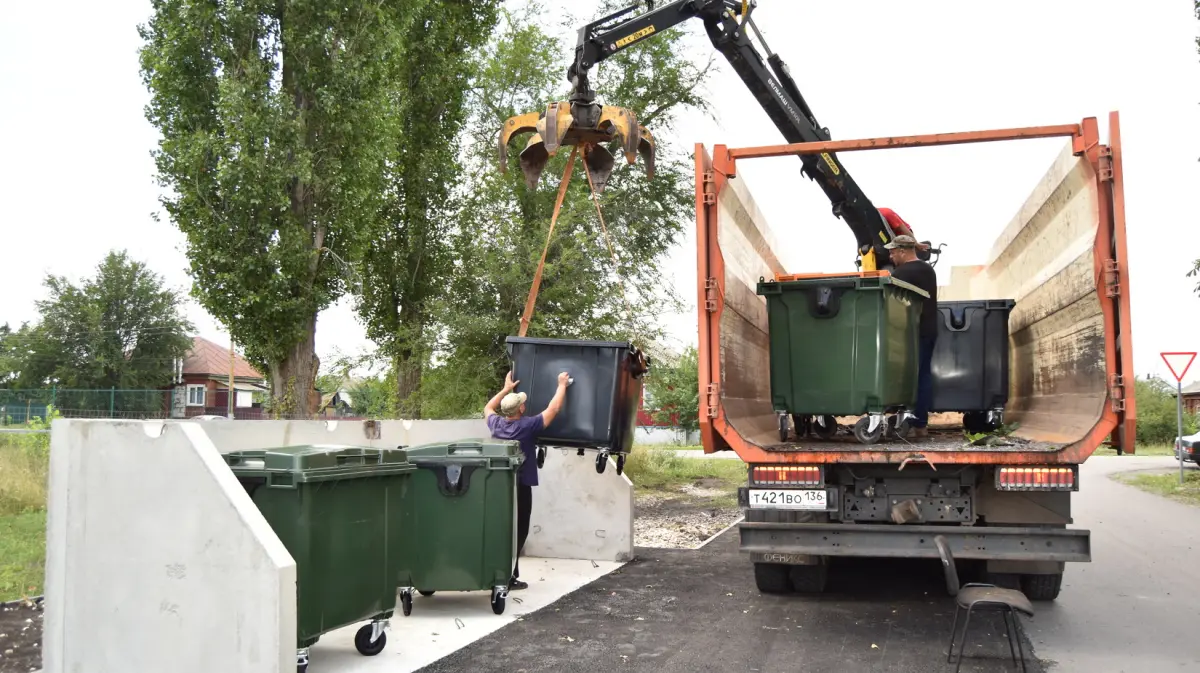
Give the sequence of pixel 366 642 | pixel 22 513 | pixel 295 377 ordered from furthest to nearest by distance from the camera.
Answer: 1. pixel 295 377
2. pixel 22 513
3. pixel 366 642

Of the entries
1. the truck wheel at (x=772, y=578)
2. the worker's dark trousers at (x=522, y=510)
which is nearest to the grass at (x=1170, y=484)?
the truck wheel at (x=772, y=578)

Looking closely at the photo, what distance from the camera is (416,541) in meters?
6.41

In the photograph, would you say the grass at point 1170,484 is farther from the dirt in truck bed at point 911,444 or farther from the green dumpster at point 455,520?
the green dumpster at point 455,520

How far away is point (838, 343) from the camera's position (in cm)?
636

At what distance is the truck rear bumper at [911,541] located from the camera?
18.1ft

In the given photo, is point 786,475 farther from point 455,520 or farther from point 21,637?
point 21,637

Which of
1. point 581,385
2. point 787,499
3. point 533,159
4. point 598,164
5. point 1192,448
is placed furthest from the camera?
point 1192,448

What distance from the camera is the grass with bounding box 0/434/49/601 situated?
7488 millimetres

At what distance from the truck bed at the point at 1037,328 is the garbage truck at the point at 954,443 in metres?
0.01

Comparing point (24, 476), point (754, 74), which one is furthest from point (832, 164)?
point (24, 476)

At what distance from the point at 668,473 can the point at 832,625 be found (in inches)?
540

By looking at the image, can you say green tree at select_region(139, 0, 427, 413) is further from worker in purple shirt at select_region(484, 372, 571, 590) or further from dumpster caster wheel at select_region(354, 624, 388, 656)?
dumpster caster wheel at select_region(354, 624, 388, 656)

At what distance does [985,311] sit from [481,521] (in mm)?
4226

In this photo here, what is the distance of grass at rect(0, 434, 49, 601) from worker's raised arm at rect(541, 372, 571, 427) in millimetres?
3804
